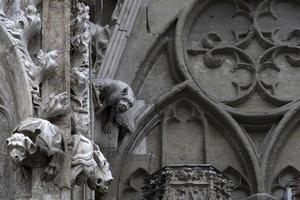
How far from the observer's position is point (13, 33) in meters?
6.94

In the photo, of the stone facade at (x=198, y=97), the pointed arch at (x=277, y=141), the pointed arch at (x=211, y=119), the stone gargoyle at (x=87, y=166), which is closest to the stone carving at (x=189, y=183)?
the stone facade at (x=198, y=97)

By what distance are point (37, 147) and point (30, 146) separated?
0.16 feet

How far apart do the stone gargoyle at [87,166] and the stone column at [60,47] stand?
0.07 meters

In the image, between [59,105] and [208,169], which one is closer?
[59,105]

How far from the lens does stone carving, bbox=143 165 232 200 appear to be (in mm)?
9453

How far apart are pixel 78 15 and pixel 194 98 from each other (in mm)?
3784

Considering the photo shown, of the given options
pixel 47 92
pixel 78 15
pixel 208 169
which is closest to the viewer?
pixel 47 92

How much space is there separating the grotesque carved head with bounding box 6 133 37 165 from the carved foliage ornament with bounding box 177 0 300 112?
4970mm

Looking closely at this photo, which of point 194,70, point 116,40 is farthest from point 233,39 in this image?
point 116,40

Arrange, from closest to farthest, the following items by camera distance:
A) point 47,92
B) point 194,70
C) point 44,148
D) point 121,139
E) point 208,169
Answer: point 44,148, point 47,92, point 208,169, point 121,139, point 194,70

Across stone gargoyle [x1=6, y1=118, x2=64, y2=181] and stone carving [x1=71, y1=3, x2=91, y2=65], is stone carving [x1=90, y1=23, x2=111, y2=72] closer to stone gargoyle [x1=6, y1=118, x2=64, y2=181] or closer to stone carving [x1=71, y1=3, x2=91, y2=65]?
stone carving [x1=71, y1=3, x2=91, y2=65]

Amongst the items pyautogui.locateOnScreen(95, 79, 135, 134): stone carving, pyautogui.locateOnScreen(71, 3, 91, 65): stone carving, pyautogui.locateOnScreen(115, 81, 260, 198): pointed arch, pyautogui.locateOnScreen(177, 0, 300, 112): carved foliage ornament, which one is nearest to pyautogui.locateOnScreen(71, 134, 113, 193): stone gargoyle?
pyautogui.locateOnScreen(71, 3, 91, 65): stone carving

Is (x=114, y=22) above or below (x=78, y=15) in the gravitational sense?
above

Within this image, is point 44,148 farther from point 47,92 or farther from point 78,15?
point 78,15
